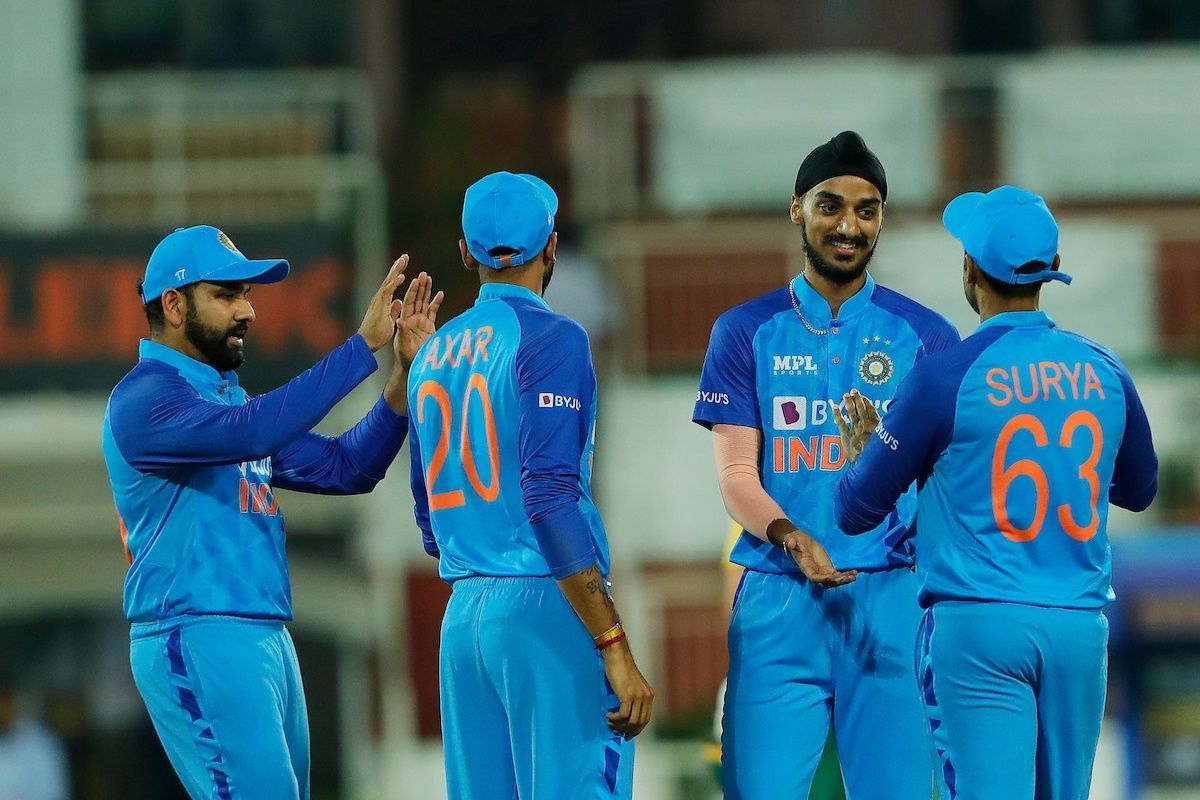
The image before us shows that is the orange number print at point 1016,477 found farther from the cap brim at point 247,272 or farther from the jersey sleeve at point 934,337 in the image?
the cap brim at point 247,272

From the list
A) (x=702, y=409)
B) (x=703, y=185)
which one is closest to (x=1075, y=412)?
(x=702, y=409)

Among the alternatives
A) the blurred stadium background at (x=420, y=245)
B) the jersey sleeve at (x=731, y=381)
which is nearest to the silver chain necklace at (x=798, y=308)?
the jersey sleeve at (x=731, y=381)

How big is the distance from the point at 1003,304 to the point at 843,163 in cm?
66

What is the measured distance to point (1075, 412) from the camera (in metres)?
6.02

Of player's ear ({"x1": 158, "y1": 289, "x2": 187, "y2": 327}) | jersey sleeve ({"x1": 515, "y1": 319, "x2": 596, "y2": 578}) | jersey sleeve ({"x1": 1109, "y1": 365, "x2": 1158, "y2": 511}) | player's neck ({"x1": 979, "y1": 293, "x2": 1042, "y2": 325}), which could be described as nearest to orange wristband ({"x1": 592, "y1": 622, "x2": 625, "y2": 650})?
jersey sleeve ({"x1": 515, "y1": 319, "x2": 596, "y2": 578})

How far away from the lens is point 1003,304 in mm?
6203

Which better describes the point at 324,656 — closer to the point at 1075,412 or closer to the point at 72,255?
the point at 72,255

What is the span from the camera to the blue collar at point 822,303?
6609 millimetres

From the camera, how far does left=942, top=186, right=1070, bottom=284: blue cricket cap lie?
20.1ft

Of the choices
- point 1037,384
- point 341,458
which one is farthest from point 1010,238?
point 341,458

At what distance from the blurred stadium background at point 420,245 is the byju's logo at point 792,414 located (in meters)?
8.90

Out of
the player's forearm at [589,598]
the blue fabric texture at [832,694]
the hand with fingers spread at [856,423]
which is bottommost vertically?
the blue fabric texture at [832,694]

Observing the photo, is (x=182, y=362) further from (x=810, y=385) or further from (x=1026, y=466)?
(x=1026, y=466)

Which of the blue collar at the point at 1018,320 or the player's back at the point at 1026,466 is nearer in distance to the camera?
the player's back at the point at 1026,466
